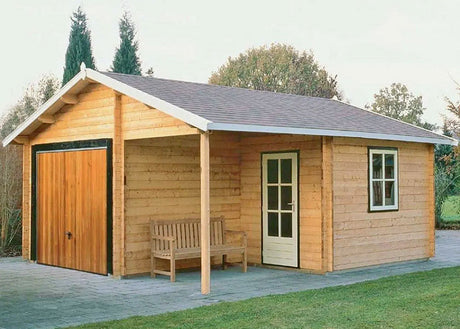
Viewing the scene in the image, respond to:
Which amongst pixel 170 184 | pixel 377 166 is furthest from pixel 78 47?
pixel 377 166

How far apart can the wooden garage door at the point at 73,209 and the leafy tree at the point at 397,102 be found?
5151cm

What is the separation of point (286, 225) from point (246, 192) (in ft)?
3.80

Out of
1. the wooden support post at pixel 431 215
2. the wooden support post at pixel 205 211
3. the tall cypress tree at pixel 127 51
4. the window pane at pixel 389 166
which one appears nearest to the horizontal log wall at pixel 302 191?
the window pane at pixel 389 166

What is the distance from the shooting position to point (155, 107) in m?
10.1

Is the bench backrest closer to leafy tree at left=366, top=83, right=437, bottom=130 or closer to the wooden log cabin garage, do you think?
the wooden log cabin garage

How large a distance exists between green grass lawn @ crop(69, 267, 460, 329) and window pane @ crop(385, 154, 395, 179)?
322 centimetres

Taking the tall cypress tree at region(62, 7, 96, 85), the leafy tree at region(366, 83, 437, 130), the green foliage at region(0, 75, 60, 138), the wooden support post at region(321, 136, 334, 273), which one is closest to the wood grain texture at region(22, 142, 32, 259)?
the wooden support post at region(321, 136, 334, 273)

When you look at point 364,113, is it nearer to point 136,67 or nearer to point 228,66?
point 136,67

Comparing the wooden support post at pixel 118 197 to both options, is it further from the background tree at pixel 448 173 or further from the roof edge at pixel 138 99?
the background tree at pixel 448 173

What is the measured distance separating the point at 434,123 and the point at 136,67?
28535 mm

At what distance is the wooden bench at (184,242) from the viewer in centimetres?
1081

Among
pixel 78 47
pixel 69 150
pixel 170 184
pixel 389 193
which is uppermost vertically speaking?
pixel 78 47

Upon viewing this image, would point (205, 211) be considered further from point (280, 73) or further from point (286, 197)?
point (280, 73)

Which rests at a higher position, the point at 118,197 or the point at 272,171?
the point at 272,171
